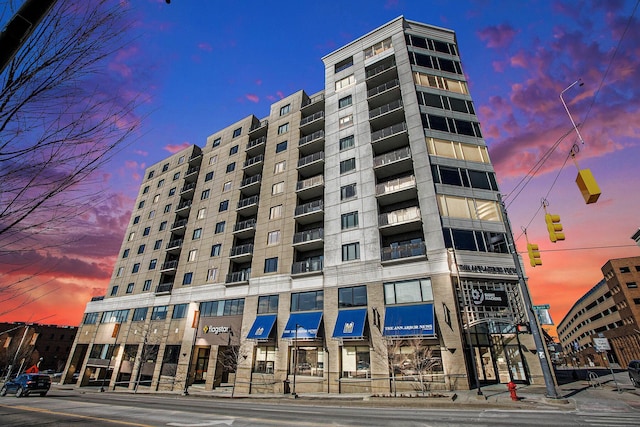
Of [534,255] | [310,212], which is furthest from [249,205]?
[534,255]

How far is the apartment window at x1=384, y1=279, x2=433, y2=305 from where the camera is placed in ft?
80.9

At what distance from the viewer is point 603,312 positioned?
8388 centimetres

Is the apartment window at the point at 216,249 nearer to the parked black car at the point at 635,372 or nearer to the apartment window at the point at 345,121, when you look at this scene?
the apartment window at the point at 345,121

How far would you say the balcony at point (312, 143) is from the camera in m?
38.1

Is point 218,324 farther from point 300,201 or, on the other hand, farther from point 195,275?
point 300,201

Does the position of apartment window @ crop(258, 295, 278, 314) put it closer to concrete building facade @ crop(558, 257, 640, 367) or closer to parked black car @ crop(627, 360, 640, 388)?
parked black car @ crop(627, 360, 640, 388)

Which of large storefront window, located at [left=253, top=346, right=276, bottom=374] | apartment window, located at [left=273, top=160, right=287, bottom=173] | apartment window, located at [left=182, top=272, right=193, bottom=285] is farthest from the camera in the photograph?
apartment window, located at [left=182, top=272, right=193, bottom=285]

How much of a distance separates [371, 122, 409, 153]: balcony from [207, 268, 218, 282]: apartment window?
2496cm

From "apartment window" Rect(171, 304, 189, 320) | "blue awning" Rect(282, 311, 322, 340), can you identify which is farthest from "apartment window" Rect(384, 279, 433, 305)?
"apartment window" Rect(171, 304, 189, 320)

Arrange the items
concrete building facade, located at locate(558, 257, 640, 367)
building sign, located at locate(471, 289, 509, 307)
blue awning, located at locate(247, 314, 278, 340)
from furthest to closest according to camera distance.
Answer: concrete building facade, located at locate(558, 257, 640, 367) → blue awning, located at locate(247, 314, 278, 340) → building sign, located at locate(471, 289, 509, 307)

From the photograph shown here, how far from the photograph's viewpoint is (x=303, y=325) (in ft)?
89.6

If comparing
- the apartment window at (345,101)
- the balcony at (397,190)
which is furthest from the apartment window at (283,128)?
the balcony at (397,190)

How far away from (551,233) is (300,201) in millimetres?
27979

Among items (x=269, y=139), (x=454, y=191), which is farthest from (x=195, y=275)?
(x=454, y=191)
